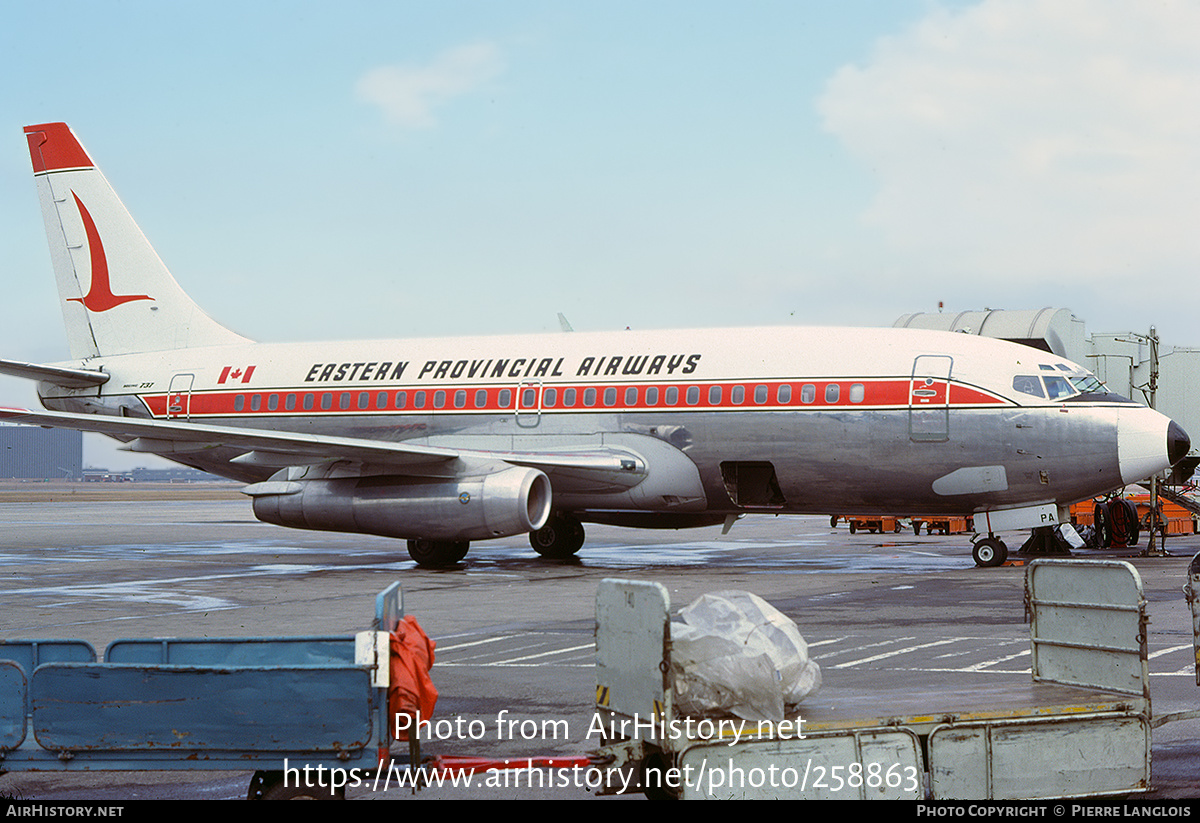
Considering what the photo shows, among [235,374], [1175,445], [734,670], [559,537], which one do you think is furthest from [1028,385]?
[235,374]

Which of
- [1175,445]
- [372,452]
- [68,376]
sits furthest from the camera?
[68,376]

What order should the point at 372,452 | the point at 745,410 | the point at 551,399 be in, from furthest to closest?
the point at 551,399 → the point at 745,410 → the point at 372,452

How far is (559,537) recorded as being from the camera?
23.8m

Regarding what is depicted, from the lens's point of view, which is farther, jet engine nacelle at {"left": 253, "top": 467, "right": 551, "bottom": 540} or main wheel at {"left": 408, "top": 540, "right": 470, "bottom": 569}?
main wheel at {"left": 408, "top": 540, "right": 470, "bottom": 569}

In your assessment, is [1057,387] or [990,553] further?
[990,553]

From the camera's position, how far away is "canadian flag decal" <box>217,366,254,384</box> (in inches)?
990

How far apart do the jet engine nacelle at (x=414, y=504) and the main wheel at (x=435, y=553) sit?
1025 mm

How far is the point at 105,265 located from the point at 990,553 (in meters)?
20.2

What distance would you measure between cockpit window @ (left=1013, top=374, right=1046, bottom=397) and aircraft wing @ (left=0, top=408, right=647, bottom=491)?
643cm

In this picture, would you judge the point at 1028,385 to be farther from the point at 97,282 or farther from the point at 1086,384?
the point at 97,282

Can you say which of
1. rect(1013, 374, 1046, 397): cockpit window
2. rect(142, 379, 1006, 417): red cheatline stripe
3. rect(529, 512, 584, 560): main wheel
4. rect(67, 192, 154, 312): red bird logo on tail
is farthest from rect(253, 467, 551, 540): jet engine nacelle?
rect(67, 192, 154, 312): red bird logo on tail

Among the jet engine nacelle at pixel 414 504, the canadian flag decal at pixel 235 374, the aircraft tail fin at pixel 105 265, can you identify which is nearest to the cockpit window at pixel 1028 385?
the jet engine nacelle at pixel 414 504

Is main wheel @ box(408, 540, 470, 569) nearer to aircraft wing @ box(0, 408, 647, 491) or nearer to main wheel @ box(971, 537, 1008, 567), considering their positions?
aircraft wing @ box(0, 408, 647, 491)
